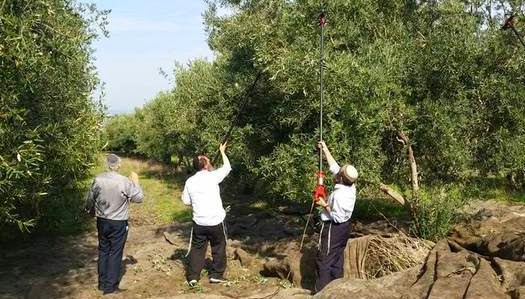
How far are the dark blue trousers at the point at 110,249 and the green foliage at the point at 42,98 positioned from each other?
1282 mm

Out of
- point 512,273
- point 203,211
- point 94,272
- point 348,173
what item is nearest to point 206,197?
point 203,211

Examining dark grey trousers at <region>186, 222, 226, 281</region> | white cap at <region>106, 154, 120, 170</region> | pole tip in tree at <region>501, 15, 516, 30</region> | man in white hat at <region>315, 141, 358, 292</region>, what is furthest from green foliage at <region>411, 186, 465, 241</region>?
white cap at <region>106, 154, 120, 170</region>

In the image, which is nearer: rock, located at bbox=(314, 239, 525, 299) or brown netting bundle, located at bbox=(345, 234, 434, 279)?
rock, located at bbox=(314, 239, 525, 299)

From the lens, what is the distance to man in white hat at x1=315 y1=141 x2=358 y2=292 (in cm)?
994

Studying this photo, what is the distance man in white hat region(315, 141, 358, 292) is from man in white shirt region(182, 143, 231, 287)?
85.1 inches

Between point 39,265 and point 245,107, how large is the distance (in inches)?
Answer: 273

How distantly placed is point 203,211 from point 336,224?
268 centimetres

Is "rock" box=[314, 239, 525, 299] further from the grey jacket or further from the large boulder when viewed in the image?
the grey jacket

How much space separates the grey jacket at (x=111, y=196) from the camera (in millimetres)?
10492

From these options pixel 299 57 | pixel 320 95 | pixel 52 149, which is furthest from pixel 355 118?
pixel 52 149

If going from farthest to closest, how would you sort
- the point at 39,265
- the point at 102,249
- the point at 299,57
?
the point at 39,265 → the point at 299,57 → the point at 102,249

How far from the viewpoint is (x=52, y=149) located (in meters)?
10.8

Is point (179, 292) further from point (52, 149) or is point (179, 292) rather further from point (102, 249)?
point (52, 149)

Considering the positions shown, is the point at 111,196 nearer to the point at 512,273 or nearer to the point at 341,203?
the point at 341,203
